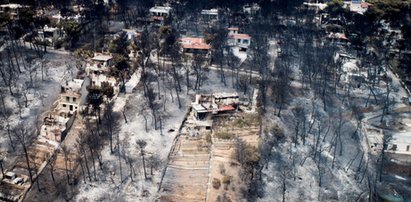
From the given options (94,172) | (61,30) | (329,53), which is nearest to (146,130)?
(94,172)

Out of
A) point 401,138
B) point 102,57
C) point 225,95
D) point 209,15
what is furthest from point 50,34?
point 401,138

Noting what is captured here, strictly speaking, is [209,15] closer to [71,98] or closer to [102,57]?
Answer: [102,57]

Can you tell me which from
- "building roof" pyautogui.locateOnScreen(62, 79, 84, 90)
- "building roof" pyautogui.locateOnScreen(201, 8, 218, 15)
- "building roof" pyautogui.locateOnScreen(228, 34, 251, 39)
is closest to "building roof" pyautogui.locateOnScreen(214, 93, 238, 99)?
"building roof" pyautogui.locateOnScreen(62, 79, 84, 90)

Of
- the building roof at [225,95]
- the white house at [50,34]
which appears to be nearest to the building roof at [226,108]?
the building roof at [225,95]

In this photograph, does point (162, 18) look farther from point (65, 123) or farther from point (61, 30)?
point (65, 123)

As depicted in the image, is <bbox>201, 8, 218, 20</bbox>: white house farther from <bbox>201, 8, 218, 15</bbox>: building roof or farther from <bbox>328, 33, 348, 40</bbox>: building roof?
<bbox>328, 33, 348, 40</bbox>: building roof

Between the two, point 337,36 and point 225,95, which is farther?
point 337,36

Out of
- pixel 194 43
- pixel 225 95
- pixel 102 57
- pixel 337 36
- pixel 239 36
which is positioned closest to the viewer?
pixel 225 95

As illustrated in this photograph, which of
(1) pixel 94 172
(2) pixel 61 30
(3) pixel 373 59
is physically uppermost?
(2) pixel 61 30
